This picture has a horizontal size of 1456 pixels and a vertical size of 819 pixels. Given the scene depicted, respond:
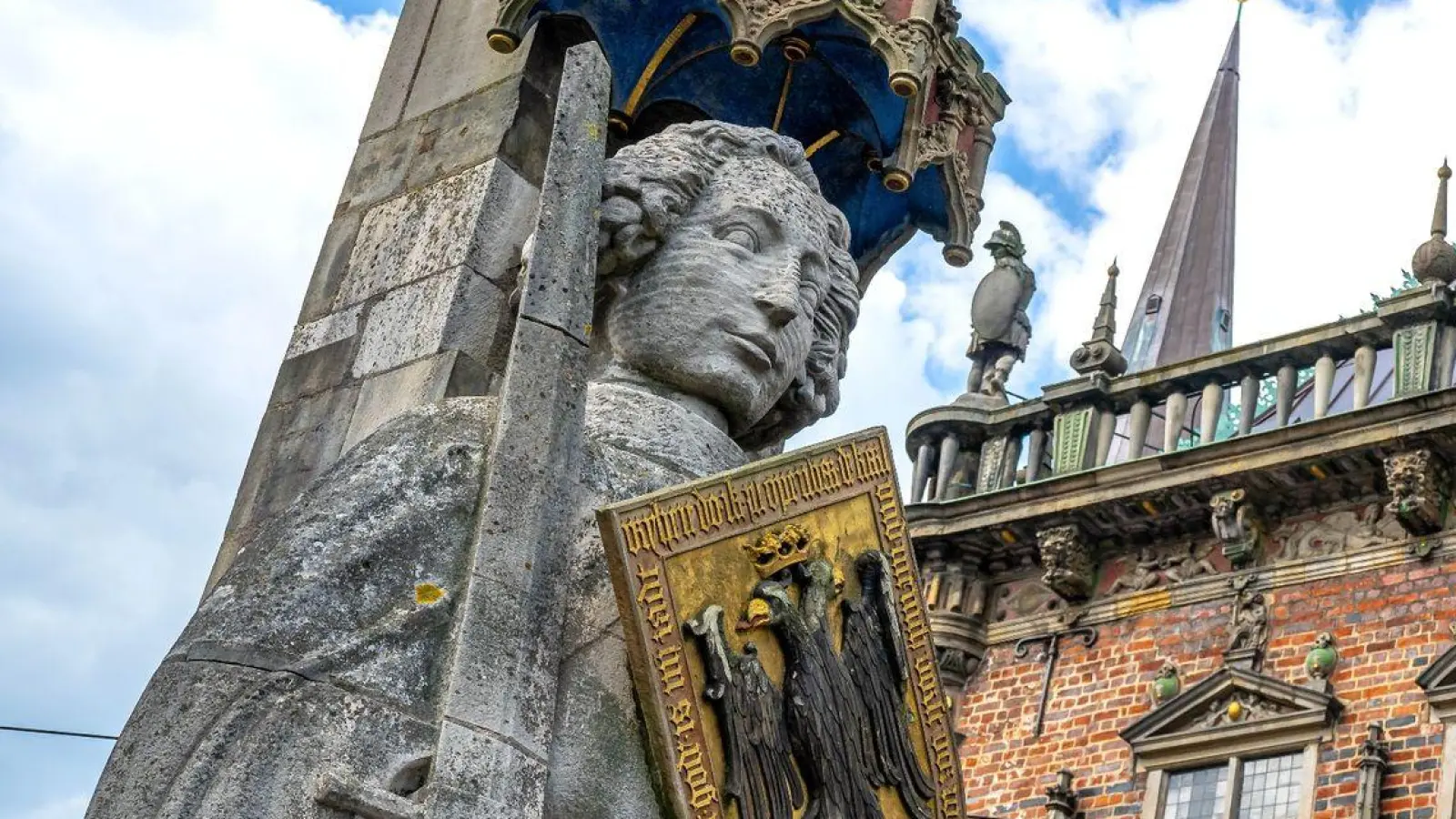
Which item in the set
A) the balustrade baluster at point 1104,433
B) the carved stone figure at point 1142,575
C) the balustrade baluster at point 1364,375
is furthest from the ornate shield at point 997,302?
the balustrade baluster at point 1364,375

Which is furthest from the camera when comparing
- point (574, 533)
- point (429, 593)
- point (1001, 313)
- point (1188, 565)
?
point (1001, 313)

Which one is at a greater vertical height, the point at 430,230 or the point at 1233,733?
the point at 1233,733

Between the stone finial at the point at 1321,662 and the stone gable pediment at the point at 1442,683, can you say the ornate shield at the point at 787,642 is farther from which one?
the stone finial at the point at 1321,662

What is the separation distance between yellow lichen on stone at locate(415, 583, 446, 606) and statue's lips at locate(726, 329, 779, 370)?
2.83 feet

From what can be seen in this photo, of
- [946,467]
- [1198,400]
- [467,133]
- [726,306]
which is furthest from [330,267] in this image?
[1198,400]

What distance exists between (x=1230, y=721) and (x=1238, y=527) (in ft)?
Answer: 4.74

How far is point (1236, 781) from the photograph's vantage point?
18.2 metres

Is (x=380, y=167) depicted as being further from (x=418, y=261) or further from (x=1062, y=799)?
(x=1062, y=799)

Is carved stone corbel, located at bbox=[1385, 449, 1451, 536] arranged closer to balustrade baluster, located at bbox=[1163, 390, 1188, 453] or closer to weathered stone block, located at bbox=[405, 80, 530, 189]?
balustrade baluster, located at bbox=[1163, 390, 1188, 453]

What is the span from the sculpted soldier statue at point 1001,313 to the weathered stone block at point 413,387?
1743 centimetres

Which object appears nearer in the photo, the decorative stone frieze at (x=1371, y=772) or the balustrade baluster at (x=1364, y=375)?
the decorative stone frieze at (x=1371, y=772)

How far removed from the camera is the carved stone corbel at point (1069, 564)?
19.9m

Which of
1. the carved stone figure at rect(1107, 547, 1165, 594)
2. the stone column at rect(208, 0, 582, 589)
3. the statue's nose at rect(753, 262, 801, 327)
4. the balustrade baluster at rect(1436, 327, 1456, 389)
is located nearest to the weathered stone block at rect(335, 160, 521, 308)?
the stone column at rect(208, 0, 582, 589)

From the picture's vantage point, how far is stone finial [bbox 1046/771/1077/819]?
18781mm
